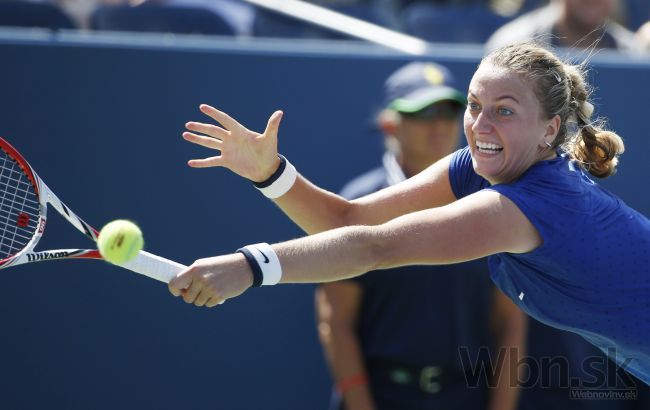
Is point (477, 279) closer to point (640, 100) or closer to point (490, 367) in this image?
point (490, 367)

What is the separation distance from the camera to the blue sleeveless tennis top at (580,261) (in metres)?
2.83

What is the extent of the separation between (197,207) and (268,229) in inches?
12.4

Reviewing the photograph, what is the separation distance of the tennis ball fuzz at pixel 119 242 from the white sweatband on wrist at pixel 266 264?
0.28 metres

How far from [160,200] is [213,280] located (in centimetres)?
205

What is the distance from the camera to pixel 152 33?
5461mm

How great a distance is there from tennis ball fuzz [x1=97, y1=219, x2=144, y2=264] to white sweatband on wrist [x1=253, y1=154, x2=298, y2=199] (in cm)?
69

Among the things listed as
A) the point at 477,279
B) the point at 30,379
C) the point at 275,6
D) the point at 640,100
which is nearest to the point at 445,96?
the point at 477,279

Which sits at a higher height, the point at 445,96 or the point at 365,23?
the point at 365,23

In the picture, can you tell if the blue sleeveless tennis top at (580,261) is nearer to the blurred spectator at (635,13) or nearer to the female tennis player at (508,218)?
the female tennis player at (508,218)

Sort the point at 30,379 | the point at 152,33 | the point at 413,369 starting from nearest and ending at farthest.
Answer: the point at 413,369, the point at 30,379, the point at 152,33

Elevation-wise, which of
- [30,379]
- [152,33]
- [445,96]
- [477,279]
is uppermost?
[152,33]

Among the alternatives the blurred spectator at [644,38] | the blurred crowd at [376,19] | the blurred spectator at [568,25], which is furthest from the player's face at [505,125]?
the blurred spectator at [644,38]

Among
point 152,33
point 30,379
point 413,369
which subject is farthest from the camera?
point 152,33

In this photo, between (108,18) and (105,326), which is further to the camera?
(108,18)
